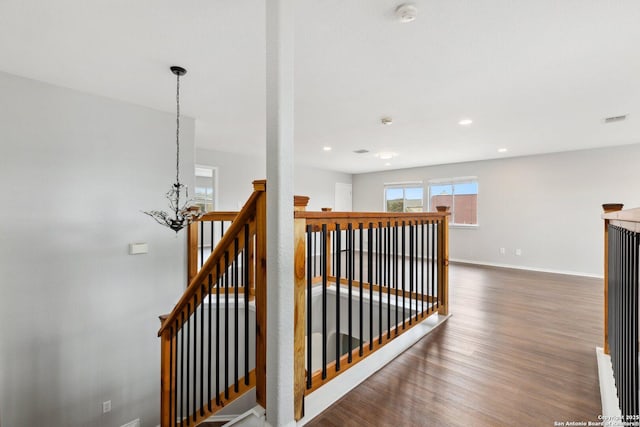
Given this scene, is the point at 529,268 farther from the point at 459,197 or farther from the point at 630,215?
the point at 630,215

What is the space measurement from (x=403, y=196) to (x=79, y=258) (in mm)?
6927

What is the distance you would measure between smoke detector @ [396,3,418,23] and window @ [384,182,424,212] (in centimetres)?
600

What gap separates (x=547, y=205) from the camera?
18.8 feet

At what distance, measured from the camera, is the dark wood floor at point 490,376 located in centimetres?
151

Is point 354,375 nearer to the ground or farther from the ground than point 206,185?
nearer to the ground

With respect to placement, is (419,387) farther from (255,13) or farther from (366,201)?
(366,201)

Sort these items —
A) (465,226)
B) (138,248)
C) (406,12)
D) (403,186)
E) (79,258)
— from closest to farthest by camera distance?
(406,12)
(79,258)
(138,248)
(465,226)
(403,186)

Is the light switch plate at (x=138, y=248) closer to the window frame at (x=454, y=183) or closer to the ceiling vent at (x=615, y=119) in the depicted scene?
the ceiling vent at (x=615, y=119)

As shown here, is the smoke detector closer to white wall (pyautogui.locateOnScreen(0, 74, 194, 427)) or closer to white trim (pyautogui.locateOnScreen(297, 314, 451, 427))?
white trim (pyautogui.locateOnScreen(297, 314, 451, 427))

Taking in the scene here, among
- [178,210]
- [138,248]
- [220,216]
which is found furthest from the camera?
[220,216]

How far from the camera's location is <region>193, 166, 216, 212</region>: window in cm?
541

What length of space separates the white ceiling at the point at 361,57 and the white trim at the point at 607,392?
2139 mm

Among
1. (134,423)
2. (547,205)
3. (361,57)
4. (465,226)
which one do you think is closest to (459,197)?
(465,226)

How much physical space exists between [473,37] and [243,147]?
4.19 m
